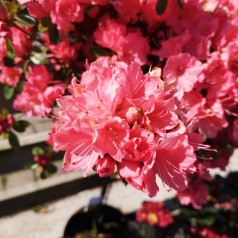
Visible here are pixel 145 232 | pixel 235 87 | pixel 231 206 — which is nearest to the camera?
pixel 235 87

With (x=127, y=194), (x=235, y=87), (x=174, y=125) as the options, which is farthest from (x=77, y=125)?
(x=127, y=194)

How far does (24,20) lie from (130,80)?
47 cm

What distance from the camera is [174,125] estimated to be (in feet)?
2.07

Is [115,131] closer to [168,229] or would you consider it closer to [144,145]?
[144,145]

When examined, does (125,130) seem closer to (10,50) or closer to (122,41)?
(122,41)

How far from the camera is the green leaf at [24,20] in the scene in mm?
929

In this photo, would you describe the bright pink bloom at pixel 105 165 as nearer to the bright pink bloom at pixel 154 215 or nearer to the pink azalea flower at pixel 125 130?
the pink azalea flower at pixel 125 130

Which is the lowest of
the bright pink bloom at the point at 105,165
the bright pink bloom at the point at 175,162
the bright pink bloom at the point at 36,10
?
the bright pink bloom at the point at 105,165

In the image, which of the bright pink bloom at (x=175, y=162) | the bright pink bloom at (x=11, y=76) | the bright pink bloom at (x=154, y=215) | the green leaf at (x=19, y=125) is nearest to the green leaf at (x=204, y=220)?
the bright pink bloom at (x=154, y=215)

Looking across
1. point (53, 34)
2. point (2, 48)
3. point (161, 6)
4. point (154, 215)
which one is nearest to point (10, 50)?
point (2, 48)

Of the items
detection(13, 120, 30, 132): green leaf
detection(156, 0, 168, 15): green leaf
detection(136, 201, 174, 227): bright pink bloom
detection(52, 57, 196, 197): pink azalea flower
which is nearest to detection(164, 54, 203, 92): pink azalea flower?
detection(156, 0, 168, 15): green leaf

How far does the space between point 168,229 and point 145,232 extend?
24 centimetres

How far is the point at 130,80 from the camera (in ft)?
2.05

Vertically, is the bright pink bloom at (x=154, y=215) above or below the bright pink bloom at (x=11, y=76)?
below
